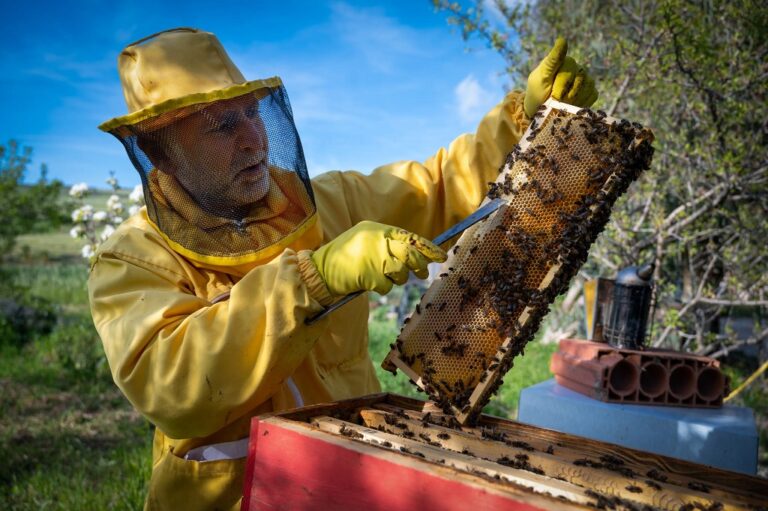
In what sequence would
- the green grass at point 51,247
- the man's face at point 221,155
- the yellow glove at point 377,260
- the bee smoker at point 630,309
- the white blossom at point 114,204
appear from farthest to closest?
the green grass at point 51,247
the white blossom at point 114,204
the bee smoker at point 630,309
the man's face at point 221,155
the yellow glove at point 377,260

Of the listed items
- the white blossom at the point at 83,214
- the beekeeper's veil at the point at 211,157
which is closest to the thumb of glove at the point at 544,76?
the beekeeper's veil at the point at 211,157

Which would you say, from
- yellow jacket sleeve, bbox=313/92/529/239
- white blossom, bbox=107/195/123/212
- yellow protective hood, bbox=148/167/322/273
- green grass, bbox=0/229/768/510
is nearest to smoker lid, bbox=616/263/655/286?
yellow jacket sleeve, bbox=313/92/529/239

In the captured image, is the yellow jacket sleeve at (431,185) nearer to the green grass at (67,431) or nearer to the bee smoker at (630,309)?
the bee smoker at (630,309)

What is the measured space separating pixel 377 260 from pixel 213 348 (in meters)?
0.61

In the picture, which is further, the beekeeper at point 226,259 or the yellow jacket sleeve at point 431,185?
the yellow jacket sleeve at point 431,185

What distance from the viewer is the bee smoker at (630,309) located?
12.7 feet

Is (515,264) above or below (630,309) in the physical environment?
below

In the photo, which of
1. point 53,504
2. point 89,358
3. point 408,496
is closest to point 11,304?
point 89,358

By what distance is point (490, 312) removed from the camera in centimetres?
213

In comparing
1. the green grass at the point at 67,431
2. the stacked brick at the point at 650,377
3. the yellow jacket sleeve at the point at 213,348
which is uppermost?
the stacked brick at the point at 650,377

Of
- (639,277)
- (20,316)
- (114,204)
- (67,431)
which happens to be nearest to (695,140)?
(639,277)

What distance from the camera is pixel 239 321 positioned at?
1902 millimetres

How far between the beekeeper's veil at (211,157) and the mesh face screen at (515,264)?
2.24 ft

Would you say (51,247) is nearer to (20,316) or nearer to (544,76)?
(20,316)
